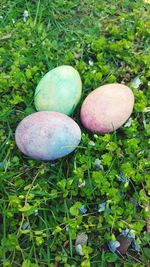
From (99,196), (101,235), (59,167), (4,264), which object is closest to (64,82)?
(59,167)

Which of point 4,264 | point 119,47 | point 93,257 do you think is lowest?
point 93,257

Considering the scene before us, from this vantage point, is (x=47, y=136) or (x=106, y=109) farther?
(x=106, y=109)

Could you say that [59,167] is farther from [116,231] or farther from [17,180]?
[116,231]

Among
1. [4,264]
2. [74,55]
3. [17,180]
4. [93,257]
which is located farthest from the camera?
[74,55]

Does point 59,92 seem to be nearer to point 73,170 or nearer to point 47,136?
point 47,136

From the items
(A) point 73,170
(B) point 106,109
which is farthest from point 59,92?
(A) point 73,170
